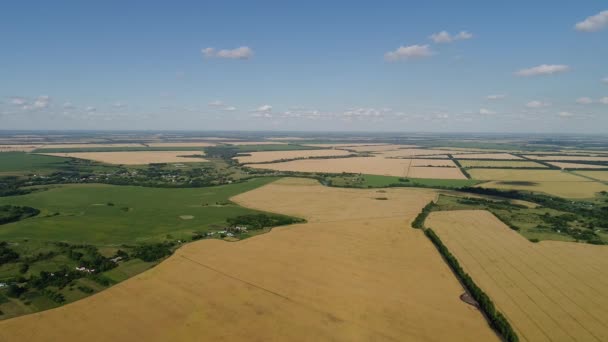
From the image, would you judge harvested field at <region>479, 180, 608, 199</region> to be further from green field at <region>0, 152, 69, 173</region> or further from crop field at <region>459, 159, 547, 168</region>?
green field at <region>0, 152, 69, 173</region>

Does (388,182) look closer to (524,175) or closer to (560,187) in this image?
(560,187)

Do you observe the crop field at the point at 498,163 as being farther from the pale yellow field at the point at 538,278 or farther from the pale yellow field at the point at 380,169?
the pale yellow field at the point at 538,278

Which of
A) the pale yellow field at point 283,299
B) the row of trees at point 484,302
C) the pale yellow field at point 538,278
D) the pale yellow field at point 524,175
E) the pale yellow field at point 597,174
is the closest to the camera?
the row of trees at point 484,302

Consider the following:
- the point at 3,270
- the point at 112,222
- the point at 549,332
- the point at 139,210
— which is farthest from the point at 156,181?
the point at 549,332

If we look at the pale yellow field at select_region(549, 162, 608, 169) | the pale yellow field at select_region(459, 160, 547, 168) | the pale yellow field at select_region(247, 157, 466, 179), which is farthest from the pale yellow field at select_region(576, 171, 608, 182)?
the pale yellow field at select_region(247, 157, 466, 179)

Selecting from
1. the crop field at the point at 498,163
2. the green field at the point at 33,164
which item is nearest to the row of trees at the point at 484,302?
the crop field at the point at 498,163

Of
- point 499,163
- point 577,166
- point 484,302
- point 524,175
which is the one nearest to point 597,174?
point 577,166
